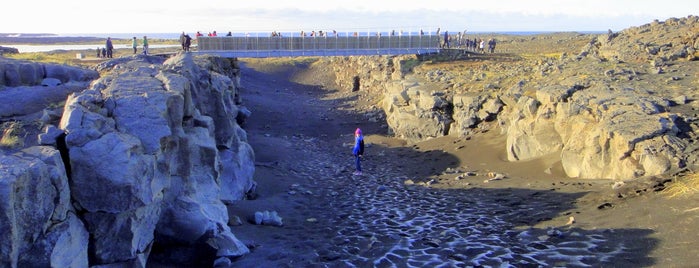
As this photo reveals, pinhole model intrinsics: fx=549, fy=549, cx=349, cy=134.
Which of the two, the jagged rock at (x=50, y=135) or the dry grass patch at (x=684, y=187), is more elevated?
the jagged rock at (x=50, y=135)

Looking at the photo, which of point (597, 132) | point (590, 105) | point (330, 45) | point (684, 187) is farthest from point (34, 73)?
point (330, 45)

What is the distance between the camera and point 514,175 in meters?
14.6

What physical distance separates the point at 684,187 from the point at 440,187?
612 cm

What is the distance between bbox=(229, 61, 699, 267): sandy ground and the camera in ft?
27.4

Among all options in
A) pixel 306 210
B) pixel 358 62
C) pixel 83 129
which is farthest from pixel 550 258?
pixel 358 62

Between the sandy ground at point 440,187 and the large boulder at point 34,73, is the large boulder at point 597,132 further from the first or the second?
the large boulder at point 34,73

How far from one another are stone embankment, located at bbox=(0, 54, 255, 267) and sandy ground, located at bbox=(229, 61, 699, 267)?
1.11 m

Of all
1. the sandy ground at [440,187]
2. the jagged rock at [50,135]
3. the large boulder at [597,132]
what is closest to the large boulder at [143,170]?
the jagged rock at [50,135]

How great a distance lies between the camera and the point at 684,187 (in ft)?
31.6

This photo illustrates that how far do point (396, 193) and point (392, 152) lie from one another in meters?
6.99

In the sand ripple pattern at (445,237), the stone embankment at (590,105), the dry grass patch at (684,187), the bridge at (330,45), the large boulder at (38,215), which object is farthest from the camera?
the bridge at (330,45)

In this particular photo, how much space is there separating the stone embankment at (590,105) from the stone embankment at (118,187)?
8587mm

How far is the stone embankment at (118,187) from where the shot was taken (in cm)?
578

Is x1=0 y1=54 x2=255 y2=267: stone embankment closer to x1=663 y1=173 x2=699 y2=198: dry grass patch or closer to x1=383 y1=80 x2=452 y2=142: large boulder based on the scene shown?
x1=663 y1=173 x2=699 y2=198: dry grass patch
